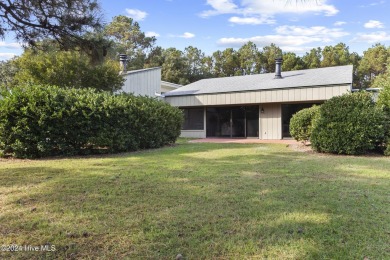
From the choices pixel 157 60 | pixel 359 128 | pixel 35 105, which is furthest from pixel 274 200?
pixel 157 60

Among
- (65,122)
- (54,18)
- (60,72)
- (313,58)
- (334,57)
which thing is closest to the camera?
(54,18)

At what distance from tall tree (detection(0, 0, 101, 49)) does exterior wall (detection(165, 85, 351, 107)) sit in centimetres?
1076

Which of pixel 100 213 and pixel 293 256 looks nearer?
pixel 293 256

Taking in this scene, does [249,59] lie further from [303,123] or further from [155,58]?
[303,123]

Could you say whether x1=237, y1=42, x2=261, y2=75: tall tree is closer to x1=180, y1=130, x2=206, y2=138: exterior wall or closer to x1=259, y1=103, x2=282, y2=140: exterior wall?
x1=180, y1=130, x2=206, y2=138: exterior wall

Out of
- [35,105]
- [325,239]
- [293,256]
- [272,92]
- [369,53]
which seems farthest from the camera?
[369,53]

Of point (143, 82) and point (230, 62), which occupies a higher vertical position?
point (230, 62)

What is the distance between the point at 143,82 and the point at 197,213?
15196 mm

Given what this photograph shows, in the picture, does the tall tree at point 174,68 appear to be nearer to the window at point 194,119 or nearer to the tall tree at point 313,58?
the tall tree at point 313,58

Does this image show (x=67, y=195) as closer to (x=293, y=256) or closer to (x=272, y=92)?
(x=293, y=256)

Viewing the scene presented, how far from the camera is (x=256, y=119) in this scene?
16.7m

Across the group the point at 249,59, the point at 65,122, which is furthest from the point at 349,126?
the point at 249,59

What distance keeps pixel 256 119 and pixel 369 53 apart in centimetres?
2134

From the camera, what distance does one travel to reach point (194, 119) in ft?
60.0
